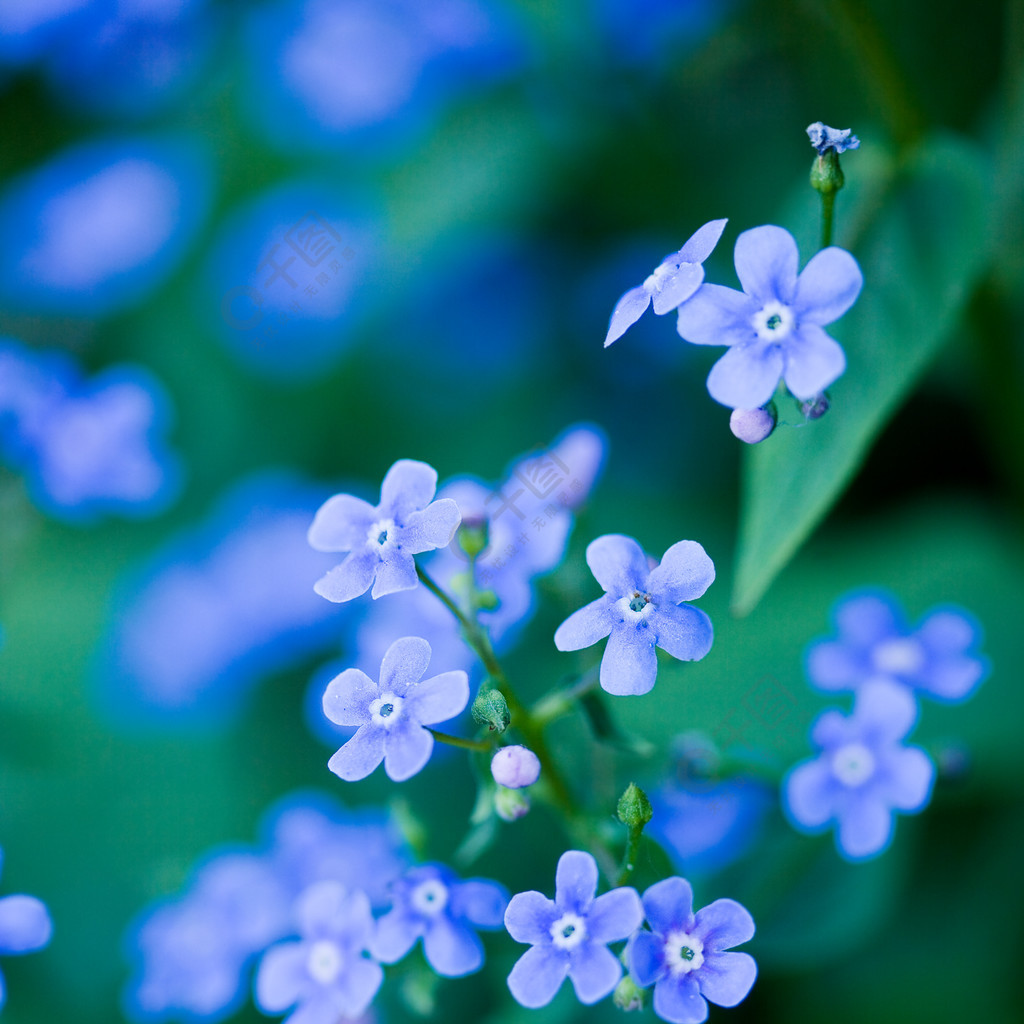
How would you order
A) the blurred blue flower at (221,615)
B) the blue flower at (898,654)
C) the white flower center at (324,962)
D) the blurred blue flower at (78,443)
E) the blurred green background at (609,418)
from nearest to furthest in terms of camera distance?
the white flower center at (324,962), the blue flower at (898,654), the blurred green background at (609,418), the blurred blue flower at (78,443), the blurred blue flower at (221,615)

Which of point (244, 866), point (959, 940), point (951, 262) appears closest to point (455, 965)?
point (244, 866)

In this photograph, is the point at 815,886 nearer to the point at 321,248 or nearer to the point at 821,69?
the point at 321,248

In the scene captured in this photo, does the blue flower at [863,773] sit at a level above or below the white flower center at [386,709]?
below

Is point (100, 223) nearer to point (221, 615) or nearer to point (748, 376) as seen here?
point (221, 615)

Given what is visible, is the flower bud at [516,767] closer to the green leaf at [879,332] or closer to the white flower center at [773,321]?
the green leaf at [879,332]

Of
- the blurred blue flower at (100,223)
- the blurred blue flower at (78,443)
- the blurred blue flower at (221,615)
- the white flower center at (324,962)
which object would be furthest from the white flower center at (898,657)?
the blurred blue flower at (100,223)

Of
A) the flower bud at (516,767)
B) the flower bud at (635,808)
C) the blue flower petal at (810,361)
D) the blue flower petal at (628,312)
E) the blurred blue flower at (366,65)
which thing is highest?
the blurred blue flower at (366,65)

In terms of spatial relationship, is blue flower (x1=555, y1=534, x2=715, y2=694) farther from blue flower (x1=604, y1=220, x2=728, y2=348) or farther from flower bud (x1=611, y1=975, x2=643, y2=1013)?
flower bud (x1=611, y1=975, x2=643, y2=1013)
